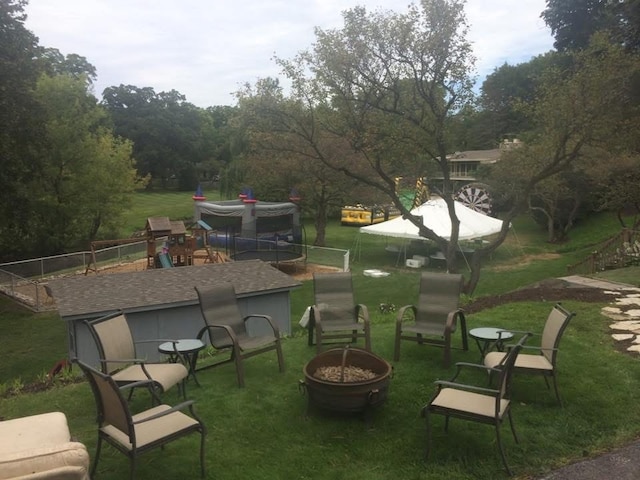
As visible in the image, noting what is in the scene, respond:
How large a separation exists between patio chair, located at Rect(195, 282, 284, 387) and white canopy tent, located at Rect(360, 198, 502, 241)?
15.5 meters

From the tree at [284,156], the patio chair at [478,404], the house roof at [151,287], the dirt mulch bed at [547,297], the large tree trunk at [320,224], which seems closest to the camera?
the patio chair at [478,404]

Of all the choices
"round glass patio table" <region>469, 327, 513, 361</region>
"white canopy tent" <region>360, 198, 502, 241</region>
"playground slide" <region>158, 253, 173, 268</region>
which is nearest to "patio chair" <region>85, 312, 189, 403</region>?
"round glass patio table" <region>469, 327, 513, 361</region>

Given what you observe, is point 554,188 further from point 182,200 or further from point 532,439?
point 182,200

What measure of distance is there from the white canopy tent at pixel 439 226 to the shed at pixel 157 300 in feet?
31.1

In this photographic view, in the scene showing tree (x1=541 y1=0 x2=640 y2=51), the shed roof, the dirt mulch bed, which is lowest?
the dirt mulch bed

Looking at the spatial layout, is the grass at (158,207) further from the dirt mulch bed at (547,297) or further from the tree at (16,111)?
the dirt mulch bed at (547,297)

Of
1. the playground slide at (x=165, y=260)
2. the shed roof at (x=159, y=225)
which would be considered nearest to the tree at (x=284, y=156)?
the shed roof at (x=159, y=225)

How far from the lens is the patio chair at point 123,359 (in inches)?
189

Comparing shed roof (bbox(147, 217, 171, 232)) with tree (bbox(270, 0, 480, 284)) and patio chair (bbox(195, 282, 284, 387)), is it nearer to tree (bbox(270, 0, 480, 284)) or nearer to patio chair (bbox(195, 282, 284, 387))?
tree (bbox(270, 0, 480, 284))

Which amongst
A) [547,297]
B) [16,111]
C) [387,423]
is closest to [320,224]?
[16,111]

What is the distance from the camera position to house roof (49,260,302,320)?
1066cm

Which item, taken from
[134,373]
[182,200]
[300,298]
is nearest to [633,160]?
[300,298]

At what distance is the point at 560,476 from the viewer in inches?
154

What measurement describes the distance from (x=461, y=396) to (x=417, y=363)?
6.95 ft
